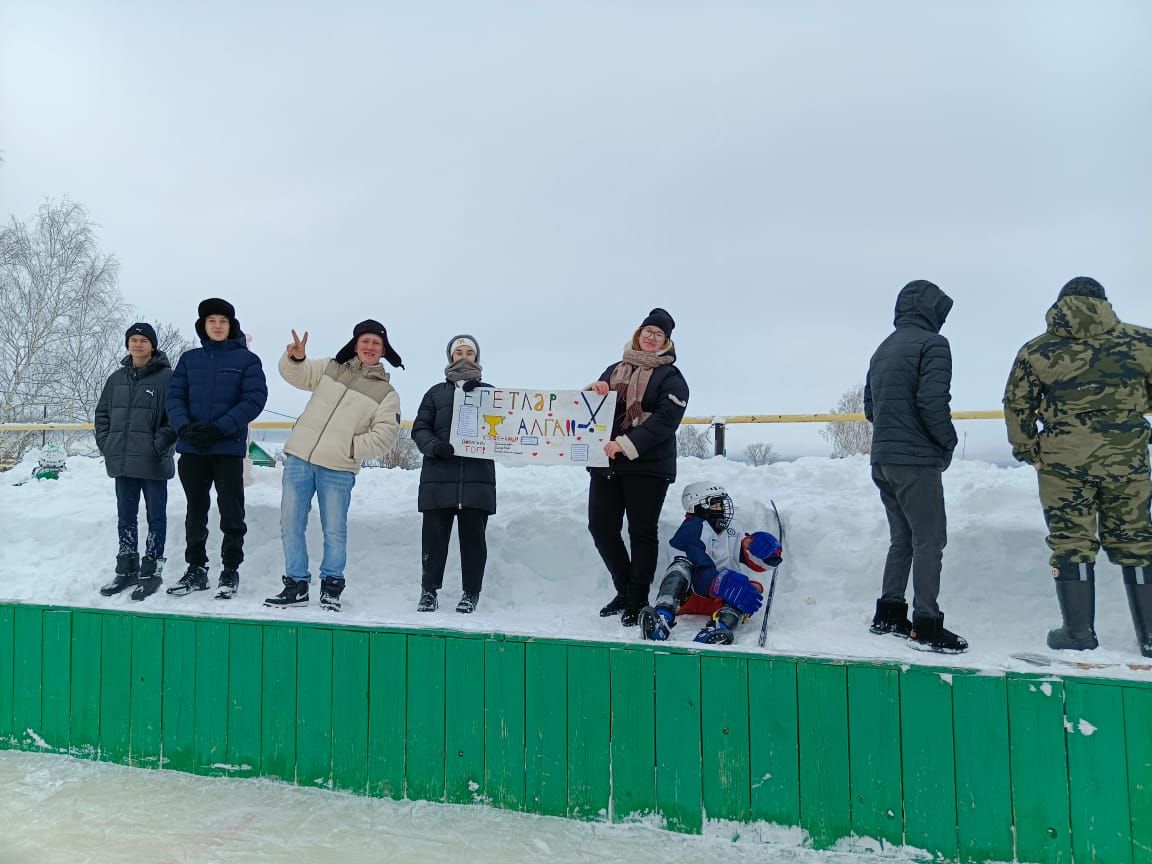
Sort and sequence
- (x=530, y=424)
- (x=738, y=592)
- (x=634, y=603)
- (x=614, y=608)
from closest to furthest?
1. (x=738, y=592)
2. (x=634, y=603)
3. (x=614, y=608)
4. (x=530, y=424)

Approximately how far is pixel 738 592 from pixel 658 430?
0.98 m

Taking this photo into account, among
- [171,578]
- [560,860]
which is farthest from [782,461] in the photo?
[171,578]

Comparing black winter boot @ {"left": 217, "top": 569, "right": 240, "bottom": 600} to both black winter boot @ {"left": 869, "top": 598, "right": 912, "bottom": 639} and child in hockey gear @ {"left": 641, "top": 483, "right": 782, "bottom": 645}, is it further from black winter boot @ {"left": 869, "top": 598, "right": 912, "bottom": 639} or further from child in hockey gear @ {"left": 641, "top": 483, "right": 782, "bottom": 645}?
black winter boot @ {"left": 869, "top": 598, "right": 912, "bottom": 639}

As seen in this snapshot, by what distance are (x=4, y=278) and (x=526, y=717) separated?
2527 centimetres

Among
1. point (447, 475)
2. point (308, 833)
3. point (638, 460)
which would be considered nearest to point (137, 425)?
point (447, 475)

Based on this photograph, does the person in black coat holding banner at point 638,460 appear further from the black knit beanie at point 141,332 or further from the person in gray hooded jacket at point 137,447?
the black knit beanie at point 141,332

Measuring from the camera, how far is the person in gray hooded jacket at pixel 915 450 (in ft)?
12.2

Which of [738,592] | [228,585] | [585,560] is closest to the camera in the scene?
[738,592]

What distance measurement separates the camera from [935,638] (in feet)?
12.0

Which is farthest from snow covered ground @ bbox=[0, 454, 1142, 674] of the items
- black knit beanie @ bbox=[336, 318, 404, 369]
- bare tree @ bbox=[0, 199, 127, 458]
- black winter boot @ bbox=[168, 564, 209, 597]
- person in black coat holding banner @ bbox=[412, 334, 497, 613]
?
bare tree @ bbox=[0, 199, 127, 458]

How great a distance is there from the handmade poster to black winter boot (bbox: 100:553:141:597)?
2.34m

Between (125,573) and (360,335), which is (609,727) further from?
(125,573)

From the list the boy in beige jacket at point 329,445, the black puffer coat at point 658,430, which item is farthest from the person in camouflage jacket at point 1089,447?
the boy in beige jacket at point 329,445

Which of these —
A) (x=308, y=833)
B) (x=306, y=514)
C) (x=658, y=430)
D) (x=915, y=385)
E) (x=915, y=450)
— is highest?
(x=915, y=385)
